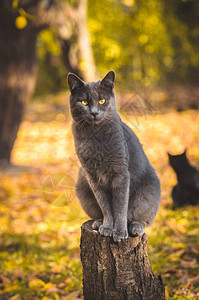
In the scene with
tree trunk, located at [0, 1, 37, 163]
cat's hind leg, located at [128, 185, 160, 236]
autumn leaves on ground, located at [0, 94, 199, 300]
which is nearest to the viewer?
cat's hind leg, located at [128, 185, 160, 236]

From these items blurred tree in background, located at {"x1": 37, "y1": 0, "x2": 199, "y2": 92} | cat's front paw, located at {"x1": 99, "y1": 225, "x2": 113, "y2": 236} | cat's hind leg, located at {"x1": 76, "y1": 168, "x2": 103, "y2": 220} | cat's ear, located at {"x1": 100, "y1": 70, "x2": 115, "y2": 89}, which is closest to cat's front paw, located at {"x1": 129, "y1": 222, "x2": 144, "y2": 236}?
→ cat's front paw, located at {"x1": 99, "y1": 225, "x2": 113, "y2": 236}

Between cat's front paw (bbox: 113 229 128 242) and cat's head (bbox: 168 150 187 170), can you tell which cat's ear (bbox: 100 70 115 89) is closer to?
cat's front paw (bbox: 113 229 128 242)

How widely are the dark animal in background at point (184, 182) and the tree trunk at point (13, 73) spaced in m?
3.04

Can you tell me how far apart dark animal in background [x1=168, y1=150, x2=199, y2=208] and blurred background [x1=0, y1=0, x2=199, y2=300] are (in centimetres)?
14

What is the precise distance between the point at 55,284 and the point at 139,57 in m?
9.87

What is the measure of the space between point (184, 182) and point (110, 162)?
9.06 feet

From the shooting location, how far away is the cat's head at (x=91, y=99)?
204 cm

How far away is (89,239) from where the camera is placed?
2.13 meters

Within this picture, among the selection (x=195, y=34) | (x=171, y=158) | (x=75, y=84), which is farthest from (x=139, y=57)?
(x=75, y=84)

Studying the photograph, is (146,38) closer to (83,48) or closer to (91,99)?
(83,48)

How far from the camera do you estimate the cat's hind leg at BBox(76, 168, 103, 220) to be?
7.93 ft

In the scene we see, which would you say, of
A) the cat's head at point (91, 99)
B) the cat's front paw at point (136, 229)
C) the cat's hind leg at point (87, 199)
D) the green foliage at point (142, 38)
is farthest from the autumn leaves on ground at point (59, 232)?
the green foliage at point (142, 38)

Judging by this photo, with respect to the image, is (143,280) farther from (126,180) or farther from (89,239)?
(126,180)

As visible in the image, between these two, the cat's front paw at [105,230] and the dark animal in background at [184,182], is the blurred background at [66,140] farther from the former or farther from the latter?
the cat's front paw at [105,230]
